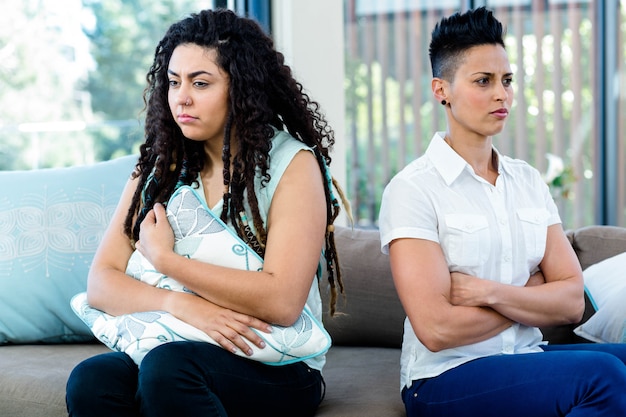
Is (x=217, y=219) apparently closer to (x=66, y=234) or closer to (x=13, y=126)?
(x=66, y=234)

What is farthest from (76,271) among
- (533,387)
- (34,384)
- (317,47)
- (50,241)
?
(317,47)

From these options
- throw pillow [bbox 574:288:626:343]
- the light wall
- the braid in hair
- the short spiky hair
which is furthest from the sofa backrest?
the light wall

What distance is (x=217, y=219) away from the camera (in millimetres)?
1910

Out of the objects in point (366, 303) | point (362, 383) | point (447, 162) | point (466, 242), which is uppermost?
point (447, 162)

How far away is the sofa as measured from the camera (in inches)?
94.8

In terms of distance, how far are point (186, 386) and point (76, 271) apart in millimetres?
944

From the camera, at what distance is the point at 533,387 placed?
1684mm

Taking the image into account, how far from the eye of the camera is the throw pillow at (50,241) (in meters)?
2.44

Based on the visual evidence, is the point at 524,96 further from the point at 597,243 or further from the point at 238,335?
the point at 238,335

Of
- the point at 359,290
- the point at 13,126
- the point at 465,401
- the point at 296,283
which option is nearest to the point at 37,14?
the point at 13,126

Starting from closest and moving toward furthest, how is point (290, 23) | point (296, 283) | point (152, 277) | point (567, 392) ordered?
point (567, 392), point (296, 283), point (152, 277), point (290, 23)

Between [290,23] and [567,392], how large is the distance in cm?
219

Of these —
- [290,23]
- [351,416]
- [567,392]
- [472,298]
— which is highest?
[290,23]

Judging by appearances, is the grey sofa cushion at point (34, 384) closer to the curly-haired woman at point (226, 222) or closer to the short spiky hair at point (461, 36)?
the curly-haired woman at point (226, 222)
